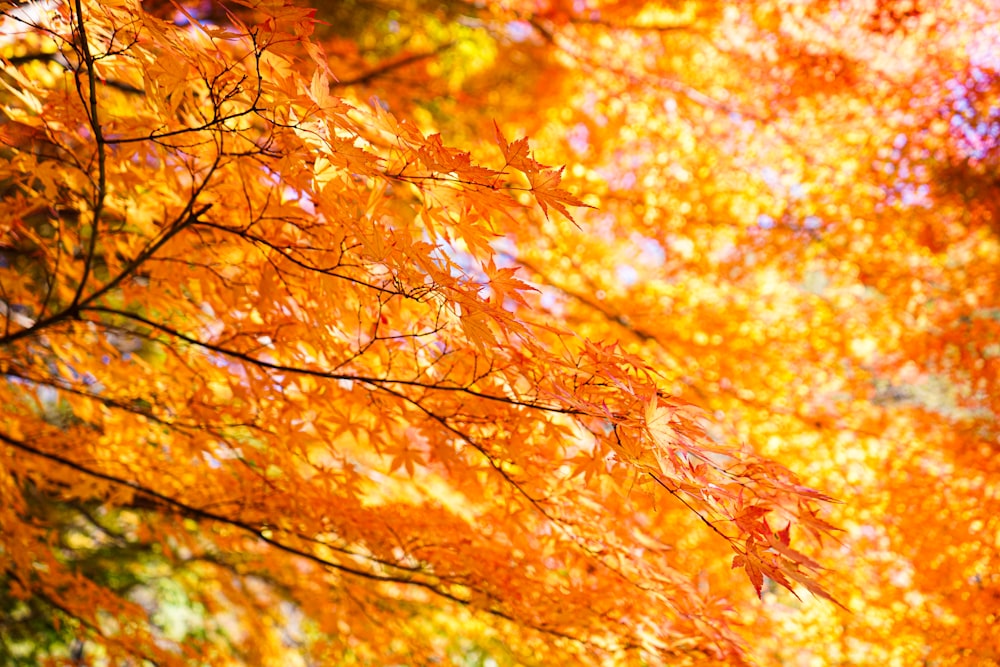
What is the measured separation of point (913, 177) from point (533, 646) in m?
4.30

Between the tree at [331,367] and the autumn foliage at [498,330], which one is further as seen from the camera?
the autumn foliage at [498,330]

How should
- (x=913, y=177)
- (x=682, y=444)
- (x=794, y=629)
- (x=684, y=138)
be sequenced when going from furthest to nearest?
1. (x=684, y=138)
2. (x=913, y=177)
3. (x=794, y=629)
4. (x=682, y=444)

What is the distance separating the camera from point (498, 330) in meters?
1.31

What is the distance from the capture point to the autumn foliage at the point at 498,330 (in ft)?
4.28

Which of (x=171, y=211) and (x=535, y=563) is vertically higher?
(x=171, y=211)

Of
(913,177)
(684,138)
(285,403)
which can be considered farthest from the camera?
(684,138)

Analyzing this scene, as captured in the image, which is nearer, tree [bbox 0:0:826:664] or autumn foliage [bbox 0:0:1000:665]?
tree [bbox 0:0:826:664]

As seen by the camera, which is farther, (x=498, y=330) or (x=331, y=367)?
(x=331, y=367)

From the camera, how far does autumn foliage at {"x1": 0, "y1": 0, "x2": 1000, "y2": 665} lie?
4.28 feet

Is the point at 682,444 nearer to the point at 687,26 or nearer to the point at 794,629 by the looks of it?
the point at 794,629

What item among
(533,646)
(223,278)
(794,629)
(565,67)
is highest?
(565,67)

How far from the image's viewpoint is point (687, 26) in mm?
5602

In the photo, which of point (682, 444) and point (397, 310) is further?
point (397, 310)

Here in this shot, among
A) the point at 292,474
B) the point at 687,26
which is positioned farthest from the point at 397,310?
the point at 687,26
